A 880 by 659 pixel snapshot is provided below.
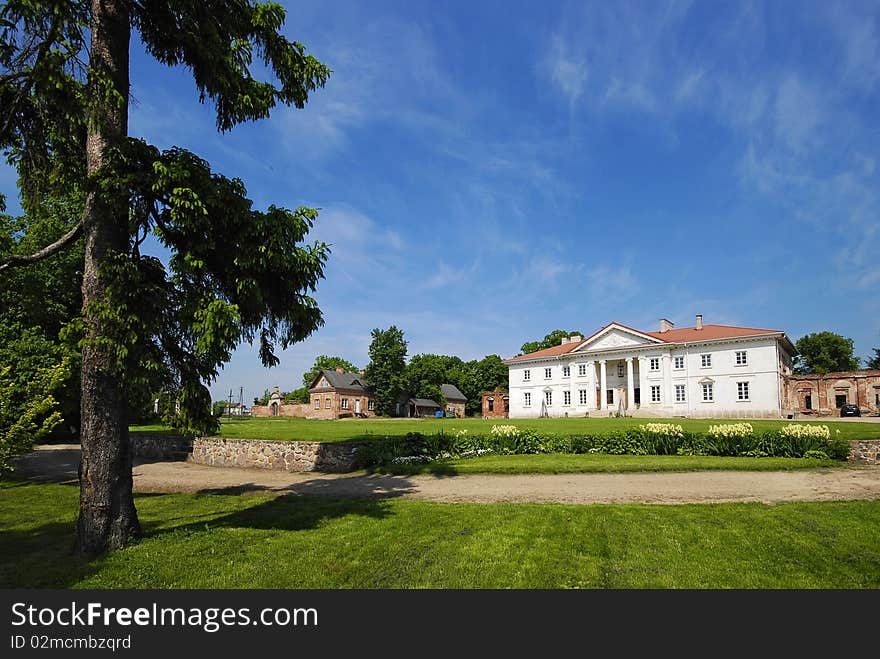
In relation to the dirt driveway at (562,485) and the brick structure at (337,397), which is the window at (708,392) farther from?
the brick structure at (337,397)

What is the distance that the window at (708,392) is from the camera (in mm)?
43594

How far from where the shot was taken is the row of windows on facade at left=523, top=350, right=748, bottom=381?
42.4m

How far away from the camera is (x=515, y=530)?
266 inches

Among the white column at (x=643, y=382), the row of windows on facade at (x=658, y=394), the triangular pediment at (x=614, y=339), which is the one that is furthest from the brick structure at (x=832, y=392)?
the triangular pediment at (x=614, y=339)

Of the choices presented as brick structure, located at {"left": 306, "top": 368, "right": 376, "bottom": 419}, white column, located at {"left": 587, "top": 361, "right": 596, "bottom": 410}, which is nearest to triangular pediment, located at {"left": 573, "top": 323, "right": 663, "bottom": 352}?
white column, located at {"left": 587, "top": 361, "right": 596, "bottom": 410}

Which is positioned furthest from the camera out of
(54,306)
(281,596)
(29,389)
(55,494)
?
(54,306)

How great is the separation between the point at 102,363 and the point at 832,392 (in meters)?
60.3

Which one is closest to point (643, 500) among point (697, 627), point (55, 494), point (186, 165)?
point (697, 627)

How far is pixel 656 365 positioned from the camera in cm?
4747

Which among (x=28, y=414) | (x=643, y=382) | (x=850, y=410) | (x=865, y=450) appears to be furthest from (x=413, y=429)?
(x=850, y=410)

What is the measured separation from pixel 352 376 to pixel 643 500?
192ft

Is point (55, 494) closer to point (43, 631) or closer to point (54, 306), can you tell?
point (43, 631)

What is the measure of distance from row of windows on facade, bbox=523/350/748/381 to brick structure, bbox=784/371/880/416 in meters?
6.60

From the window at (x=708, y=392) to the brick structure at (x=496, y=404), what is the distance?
25224 mm
